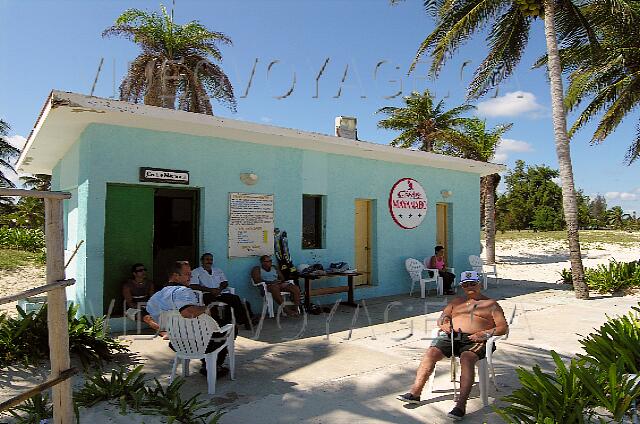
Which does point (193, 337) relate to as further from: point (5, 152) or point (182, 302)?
point (5, 152)

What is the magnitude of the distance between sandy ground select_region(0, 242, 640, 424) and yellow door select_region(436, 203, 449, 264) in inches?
139

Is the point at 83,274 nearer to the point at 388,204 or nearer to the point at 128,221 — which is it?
the point at 128,221

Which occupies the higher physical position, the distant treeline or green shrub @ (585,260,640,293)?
the distant treeline

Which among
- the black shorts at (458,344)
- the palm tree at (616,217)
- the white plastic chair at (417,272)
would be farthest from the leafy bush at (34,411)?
the palm tree at (616,217)

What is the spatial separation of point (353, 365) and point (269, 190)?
4347 millimetres

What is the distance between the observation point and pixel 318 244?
1023 cm

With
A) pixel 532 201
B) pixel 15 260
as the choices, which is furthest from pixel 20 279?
pixel 532 201

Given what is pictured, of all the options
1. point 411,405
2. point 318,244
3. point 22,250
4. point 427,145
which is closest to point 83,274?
point 318,244

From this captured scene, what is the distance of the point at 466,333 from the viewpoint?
4.72 metres

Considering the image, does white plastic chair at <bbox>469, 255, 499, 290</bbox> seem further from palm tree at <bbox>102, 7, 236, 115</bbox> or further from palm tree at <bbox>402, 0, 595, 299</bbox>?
palm tree at <bbox>102, 7, 236, 115</bbox>

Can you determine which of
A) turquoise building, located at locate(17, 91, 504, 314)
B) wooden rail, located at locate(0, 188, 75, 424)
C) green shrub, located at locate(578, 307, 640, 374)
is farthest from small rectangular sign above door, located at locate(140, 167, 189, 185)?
green shrub, located at locate(578, 307, 640, 374)

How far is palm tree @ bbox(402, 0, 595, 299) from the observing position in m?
11.7

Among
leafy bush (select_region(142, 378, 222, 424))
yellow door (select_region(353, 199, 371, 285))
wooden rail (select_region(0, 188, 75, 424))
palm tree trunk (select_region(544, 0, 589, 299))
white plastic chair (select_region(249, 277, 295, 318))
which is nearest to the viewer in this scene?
wooden rail (select_region(0, 188, 75, 424))

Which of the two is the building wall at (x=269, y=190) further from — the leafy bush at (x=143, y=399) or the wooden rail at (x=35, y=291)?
the wooden rail at (x=35, y=291)
